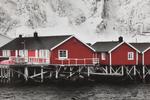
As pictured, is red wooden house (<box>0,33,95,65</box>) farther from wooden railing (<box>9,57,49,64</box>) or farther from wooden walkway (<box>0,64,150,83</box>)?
wooden walkway (<box>0,64,150,83</box>)

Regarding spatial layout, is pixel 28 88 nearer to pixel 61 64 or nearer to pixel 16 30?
pixel 61 64

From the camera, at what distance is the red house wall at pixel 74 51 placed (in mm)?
77500

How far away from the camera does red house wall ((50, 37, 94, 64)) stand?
77500 millimetres

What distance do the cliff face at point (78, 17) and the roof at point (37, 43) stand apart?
38855mm

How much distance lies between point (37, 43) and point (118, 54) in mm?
11057

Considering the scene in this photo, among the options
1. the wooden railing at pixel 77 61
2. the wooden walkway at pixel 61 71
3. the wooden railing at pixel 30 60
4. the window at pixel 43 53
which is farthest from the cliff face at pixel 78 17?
the window at pixel 43 53

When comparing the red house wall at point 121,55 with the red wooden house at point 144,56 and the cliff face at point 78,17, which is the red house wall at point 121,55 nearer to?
the red wooden house at point 144,56

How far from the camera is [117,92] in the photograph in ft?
226

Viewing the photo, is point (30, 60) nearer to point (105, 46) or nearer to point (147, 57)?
point (105, 46)

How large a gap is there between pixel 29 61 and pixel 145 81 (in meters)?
16.1

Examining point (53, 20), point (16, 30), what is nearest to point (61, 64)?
point (16, 30)

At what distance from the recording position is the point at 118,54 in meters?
82.0

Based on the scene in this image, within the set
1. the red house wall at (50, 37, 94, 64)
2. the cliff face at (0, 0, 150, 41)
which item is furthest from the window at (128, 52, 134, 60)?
the cliff face at (0, 0, 150, 41)

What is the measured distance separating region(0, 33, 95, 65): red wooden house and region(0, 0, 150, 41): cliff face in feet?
140
